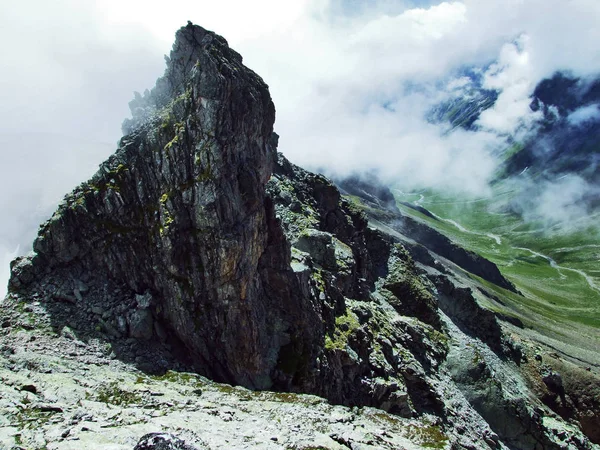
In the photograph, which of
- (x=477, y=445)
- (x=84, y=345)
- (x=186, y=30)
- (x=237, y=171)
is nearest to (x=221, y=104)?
(x=237, y=171)

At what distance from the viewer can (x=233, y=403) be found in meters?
37.8

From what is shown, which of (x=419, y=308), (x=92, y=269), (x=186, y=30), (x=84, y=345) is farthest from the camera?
(x=419, y=308)

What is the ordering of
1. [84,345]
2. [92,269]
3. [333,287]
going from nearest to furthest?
[84,345]
[92,269]
[333,287]

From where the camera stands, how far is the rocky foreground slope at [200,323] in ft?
106

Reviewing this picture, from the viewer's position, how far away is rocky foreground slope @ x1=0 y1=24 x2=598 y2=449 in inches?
1272

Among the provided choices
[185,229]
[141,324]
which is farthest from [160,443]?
[185,229]

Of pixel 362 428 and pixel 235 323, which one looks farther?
pixel 235 323

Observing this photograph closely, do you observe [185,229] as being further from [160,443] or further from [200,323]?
[160,443]

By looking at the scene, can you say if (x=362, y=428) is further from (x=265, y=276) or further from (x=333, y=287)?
(x=333, y=287)

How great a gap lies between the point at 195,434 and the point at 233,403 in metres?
9.74

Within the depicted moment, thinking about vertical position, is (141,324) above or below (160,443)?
above

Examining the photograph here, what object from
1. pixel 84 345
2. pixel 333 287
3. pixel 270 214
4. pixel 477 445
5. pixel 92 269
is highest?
pixel 270 214

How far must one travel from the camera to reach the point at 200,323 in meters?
48.5

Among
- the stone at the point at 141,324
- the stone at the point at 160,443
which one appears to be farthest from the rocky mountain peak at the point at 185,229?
the stone at the point at 160,443
